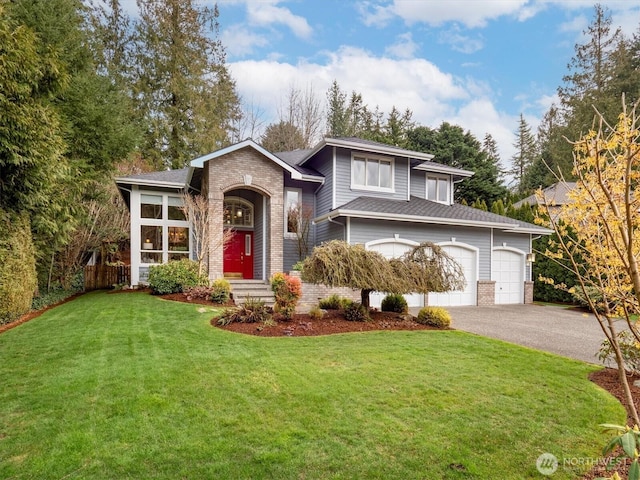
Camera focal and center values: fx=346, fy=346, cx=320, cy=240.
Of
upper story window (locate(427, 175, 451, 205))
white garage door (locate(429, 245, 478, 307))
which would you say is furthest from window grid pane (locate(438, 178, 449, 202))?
white garage door (locate(429, 245, 478, 307))

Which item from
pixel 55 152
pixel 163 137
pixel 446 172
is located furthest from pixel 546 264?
pixel 163 137

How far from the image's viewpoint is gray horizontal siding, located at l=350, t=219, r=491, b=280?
467 inches

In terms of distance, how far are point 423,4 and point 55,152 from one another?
11537 millimetres

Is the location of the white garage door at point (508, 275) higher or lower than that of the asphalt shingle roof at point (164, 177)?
lower

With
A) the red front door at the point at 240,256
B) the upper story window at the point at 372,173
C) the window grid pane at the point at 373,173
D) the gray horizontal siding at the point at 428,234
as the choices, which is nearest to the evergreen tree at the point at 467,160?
the gray horizontal siding at the point at 428,234

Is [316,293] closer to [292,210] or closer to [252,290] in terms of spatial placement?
[252,290]

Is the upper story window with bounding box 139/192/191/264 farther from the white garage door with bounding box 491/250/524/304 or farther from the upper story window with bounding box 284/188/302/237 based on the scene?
the white garage door with bounding box 491/250/524/304

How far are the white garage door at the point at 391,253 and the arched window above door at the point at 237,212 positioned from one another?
5648 millimetres

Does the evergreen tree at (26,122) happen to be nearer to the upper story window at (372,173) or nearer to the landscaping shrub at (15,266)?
the landscaping shrub at (15,266)

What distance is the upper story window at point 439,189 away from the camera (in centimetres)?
1600

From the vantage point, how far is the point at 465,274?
43.6 feet

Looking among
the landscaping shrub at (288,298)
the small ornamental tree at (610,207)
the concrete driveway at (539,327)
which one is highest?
the small ornamental tree at (610,207)

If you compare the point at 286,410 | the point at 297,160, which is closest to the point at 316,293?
the point at 297,160

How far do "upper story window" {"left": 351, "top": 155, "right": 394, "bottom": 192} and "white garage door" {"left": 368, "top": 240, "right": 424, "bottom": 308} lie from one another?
2.62 metres
